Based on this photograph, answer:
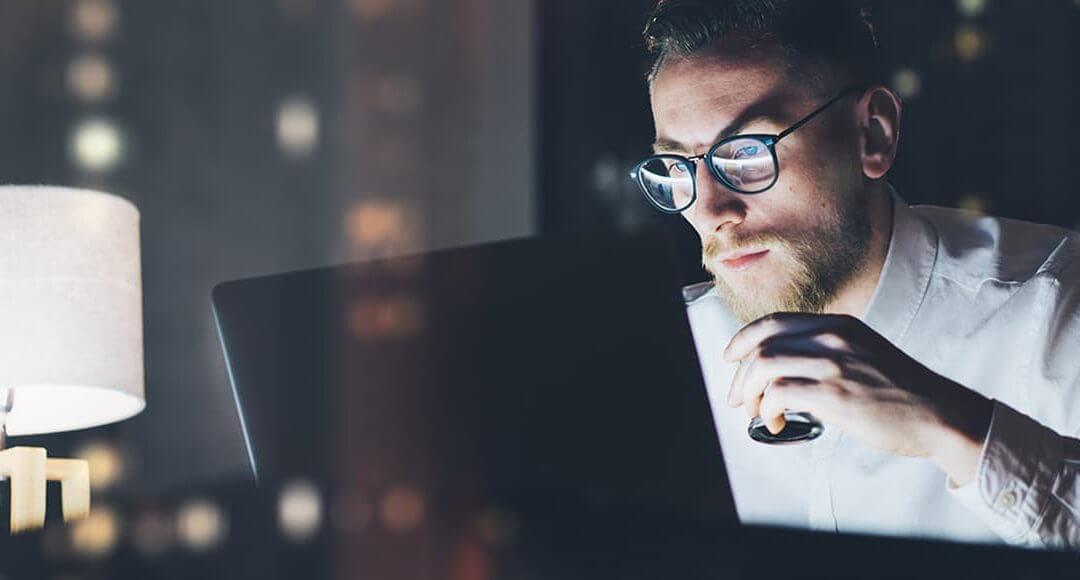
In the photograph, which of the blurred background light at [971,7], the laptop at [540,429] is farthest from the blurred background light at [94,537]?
the blurred background light at [971,7]

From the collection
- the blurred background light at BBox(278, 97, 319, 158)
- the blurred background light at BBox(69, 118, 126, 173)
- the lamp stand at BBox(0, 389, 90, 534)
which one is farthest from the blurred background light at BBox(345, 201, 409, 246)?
the lamp stand at BBox(0, 389, 90, 534)

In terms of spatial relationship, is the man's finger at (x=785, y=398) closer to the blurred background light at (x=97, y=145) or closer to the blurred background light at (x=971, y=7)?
the blurred background light at (x=971, y=7)

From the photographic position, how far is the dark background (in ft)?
5.99

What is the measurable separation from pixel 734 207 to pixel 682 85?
0.63 ft

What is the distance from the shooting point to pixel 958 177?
1281mm

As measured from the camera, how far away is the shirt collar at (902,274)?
49.3 inches

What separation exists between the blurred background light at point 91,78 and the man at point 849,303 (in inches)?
45.4

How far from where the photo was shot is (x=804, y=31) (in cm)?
135

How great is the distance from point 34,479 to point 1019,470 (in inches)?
49.7

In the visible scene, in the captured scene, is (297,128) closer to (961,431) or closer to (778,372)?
(778,372)

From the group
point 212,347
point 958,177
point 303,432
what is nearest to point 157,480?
point 212,347

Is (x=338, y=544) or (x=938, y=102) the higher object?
(x=938, y=102)

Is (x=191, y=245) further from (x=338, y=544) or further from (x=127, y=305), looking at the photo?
(x=338, y=544)

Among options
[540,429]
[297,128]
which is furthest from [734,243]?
[297,128]
